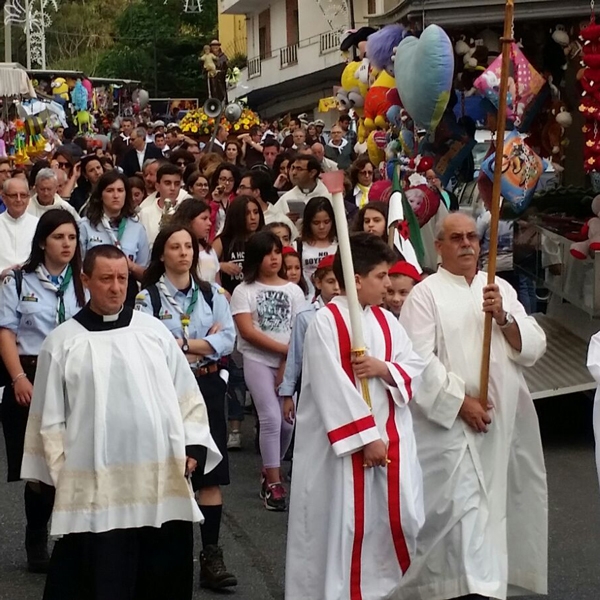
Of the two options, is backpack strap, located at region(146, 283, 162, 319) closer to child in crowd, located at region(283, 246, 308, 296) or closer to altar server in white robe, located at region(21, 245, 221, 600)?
altar server in white robe, located at region(21, 245, 221, 600)

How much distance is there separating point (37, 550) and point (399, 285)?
2257mm

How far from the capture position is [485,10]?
9.32m

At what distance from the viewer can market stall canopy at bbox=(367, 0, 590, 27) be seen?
30.5ft

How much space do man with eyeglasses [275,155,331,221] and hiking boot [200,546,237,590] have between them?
15.3 ft

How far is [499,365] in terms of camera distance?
592 cm

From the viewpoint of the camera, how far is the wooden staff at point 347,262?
17.1 feet

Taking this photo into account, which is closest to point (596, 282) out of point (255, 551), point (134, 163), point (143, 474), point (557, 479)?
point (557, 479)

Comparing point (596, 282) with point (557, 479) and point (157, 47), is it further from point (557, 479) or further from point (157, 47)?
point (157, 47)

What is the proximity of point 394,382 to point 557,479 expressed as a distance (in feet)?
11.4

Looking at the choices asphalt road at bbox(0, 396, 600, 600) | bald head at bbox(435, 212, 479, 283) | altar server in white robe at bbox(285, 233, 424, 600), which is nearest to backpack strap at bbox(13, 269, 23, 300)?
asphalt road at bbox(0, 396, 600, 600)

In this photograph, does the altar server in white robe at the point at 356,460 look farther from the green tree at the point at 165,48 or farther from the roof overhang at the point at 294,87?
the green tree at the point at 165,48

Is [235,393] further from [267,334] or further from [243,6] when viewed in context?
[243,6]

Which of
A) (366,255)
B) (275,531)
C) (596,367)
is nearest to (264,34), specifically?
(275,531)

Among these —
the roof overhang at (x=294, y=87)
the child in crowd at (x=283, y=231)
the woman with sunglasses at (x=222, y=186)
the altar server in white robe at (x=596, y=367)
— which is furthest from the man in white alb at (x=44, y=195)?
the roof overhang at (x=294, y=87)
